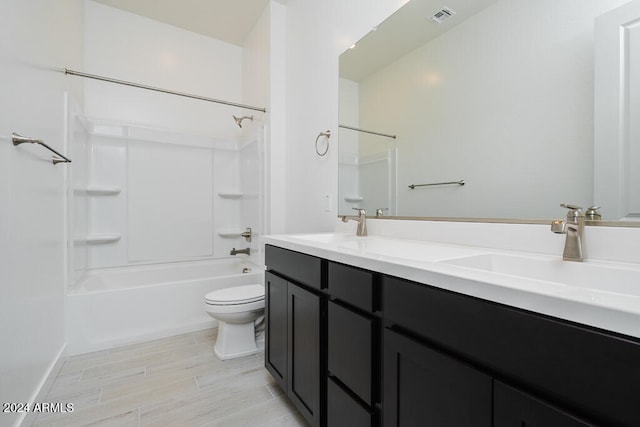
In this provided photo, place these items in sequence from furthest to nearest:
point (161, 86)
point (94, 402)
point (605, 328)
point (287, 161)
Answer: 1. point (161, 86)
2. point (287, 161)
3. point (94, 402)
4. point (605, 328)

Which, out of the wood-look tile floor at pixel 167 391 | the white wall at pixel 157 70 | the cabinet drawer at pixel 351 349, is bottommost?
the wood-look tile floor at pixel 167 391

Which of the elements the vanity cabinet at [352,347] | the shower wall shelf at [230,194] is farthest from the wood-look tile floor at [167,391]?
the shower wall shelf at [230,194]

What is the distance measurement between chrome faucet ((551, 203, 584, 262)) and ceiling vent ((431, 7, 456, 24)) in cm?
96

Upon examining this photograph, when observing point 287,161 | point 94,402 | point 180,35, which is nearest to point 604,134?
point 287,161

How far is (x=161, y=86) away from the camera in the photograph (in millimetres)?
2957

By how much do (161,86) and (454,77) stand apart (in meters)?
2.90

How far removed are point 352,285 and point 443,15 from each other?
48.9 inches

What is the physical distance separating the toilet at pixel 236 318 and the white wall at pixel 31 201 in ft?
2.75

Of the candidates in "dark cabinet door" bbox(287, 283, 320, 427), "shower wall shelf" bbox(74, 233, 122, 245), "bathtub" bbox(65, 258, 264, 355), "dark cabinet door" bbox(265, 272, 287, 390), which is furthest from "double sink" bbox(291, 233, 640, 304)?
"shower wall shelf" bbox(74, 233, 122, 245)

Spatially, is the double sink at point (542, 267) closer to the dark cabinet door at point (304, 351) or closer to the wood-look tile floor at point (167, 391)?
the dark cabinet door at point (304, 351)

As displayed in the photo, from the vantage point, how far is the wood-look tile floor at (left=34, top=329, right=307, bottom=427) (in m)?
1.34

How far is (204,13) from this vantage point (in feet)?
9.01

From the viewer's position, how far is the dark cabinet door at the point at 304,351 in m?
1.09

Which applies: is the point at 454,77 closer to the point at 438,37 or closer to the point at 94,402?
the point at 438,37
